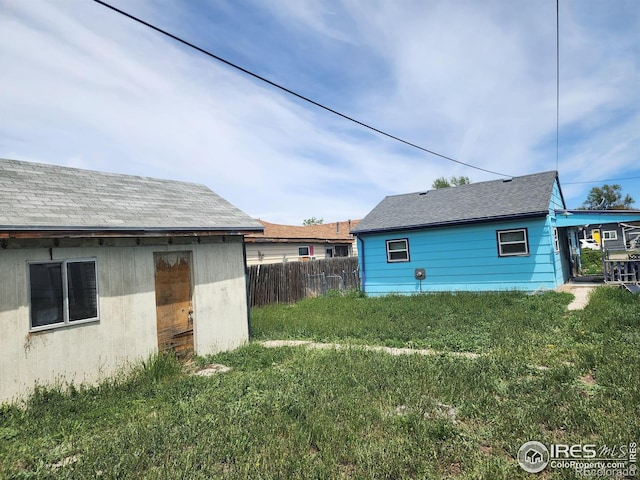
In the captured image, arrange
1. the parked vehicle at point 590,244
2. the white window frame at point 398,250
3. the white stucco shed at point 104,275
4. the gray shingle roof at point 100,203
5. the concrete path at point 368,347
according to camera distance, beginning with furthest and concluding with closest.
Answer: the parked vehicle at point 590,244
the white window frame at point 398,250
the concrete path at point 368,347
the gray shingle roof at point 100,203
the white stucco shed at point 104,275

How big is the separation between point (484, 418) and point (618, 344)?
4087 millimetres

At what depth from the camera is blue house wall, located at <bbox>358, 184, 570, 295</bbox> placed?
44.4ft

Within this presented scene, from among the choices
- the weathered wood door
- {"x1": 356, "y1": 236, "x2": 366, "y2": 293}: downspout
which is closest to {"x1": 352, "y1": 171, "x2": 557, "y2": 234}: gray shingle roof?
{"x1": 356, "y1": 236, "x2": 366, "y2": 293}: downspout

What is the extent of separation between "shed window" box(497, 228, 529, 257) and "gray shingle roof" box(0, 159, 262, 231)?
10.1 metres

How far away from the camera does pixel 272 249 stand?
1955 cm

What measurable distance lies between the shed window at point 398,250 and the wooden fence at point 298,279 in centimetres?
326

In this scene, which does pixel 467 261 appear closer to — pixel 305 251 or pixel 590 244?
pixel 305 251

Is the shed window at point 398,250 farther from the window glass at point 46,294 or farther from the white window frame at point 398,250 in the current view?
the window glass at point 46,294

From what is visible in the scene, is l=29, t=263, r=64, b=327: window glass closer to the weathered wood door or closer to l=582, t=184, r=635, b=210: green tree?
the weathered wood door

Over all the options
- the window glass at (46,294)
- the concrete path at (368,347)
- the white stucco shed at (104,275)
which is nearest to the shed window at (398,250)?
the concrete path at (368,347)

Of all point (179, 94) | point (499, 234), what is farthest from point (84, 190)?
point (499, 234)

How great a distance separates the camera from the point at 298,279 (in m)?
17.3

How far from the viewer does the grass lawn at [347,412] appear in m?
3.55

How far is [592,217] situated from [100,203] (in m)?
16.8
